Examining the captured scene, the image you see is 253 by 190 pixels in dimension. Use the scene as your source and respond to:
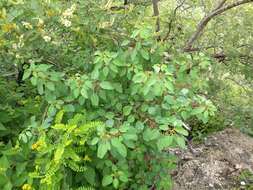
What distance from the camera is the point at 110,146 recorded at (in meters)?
2.24

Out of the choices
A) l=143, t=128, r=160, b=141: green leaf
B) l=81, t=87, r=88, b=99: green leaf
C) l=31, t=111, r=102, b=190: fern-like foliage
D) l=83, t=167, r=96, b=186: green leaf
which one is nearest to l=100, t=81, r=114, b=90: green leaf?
l=81, t=87, r=88, b=99: green leaf

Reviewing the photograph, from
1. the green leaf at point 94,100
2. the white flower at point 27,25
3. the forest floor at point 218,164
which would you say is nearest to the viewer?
the green leaf at point 94,100

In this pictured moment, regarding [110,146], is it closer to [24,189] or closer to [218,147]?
[24,189]

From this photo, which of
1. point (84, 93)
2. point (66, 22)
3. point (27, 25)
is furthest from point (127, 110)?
point (27, 25)

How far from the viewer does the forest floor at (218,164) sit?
4445 millimetres

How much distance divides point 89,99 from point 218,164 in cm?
267

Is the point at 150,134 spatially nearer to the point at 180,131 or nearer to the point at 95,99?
the point at 180,131

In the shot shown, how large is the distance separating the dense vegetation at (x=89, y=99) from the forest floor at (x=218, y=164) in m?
1.69

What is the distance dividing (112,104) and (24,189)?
2.39 feet

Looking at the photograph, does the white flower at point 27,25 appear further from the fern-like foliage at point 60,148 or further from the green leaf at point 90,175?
the green leaf at point 90,175

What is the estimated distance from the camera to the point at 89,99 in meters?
2.59

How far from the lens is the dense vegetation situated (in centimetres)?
231

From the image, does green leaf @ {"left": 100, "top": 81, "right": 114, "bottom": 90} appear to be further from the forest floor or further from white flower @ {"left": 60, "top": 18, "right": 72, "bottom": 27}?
the forest floor

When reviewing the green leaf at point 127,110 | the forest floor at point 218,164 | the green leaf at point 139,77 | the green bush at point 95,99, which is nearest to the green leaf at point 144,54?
the green bush at point 95,99
